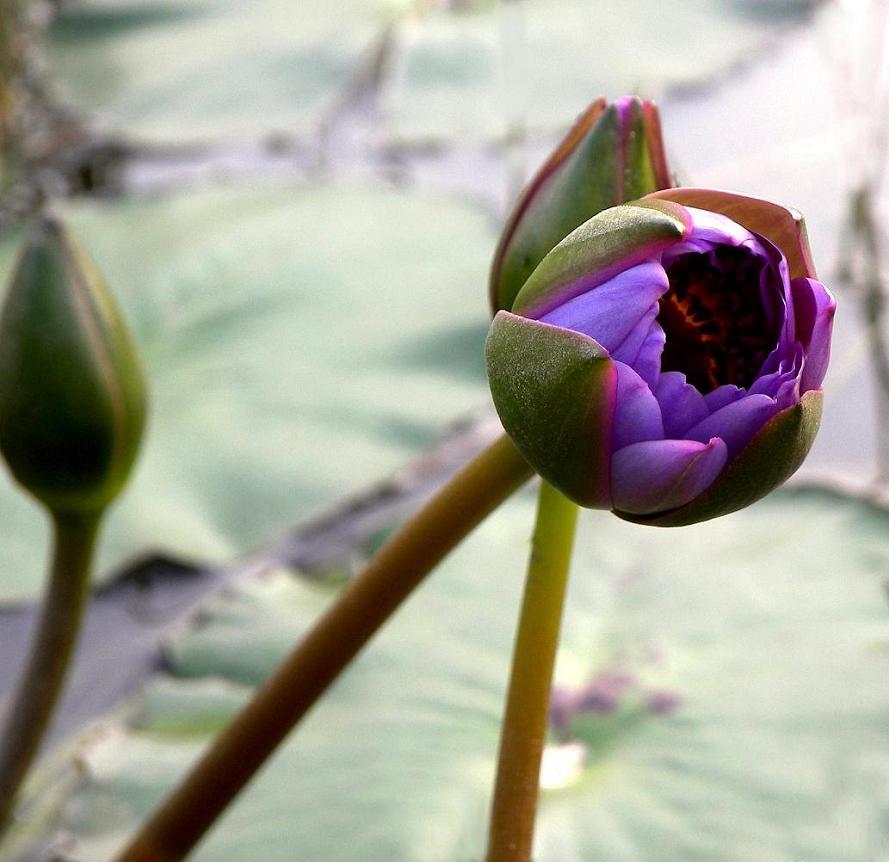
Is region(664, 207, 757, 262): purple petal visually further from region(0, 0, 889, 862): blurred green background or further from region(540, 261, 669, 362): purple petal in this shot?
region(0, 0, 889, 862): blurred green background

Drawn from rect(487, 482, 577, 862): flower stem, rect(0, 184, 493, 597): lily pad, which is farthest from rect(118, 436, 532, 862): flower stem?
rect(0, 184, 493, 597): lily pad

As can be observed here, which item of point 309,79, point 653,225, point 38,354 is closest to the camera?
point 653,225

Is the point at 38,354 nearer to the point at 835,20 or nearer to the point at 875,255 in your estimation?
the point at 875,255

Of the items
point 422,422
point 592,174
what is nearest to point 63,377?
point 592,174

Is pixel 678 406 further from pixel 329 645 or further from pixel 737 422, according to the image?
pixel 329 645

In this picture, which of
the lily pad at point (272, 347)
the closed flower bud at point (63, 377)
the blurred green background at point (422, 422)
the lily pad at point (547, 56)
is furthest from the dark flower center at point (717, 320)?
the lily pad at point (547, 56)

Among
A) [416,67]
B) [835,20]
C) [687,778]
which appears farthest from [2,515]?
[835,20]

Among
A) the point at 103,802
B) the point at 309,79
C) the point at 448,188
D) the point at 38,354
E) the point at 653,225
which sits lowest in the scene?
the point at 103,802
